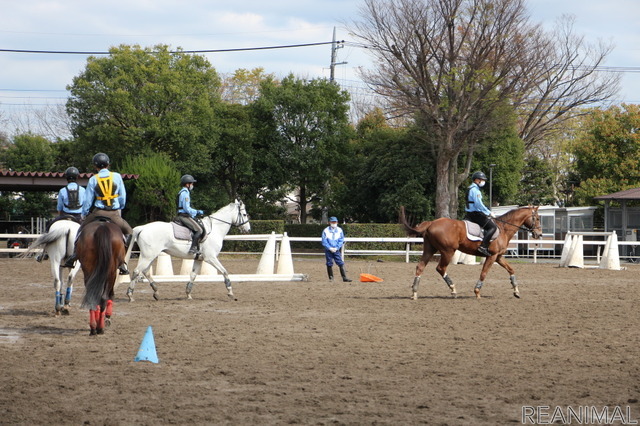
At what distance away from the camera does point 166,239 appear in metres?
15.0

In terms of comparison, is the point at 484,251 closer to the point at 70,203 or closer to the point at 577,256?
the point at 70,203

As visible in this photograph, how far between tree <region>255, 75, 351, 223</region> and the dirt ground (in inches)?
1297

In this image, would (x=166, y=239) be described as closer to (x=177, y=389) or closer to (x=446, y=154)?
(x=177, y=389)

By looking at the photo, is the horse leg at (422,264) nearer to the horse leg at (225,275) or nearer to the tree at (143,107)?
the horse leg at (225,275)

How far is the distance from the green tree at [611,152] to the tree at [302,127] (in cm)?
1559

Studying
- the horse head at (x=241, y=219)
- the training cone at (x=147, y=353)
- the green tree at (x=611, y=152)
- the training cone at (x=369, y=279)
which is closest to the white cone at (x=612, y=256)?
the training cone at (x=369, y=279)

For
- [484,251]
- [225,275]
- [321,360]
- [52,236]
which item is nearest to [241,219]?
[225,275]

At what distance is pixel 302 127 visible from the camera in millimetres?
48156

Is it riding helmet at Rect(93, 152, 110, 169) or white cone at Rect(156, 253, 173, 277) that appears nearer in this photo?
riding helmet at Rect(93, 152, 110, 169)

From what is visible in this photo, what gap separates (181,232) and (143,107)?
30171 millimetres

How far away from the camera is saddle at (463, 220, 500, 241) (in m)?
15.5

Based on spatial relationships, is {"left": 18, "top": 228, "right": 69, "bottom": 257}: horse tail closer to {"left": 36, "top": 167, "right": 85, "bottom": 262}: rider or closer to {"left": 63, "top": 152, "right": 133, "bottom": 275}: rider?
{"left": 36, "top": 167, "right": 85, "bottom": 262}: rider

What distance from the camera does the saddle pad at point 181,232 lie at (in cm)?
1505

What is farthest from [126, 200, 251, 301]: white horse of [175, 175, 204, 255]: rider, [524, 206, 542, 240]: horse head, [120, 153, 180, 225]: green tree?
[120, 153, 180, 225]: green tree
